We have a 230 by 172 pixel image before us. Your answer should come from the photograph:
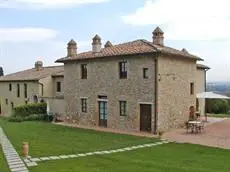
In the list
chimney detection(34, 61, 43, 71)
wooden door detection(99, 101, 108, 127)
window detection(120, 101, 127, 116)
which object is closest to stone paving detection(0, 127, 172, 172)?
window detection(120, 101, 127, 116)

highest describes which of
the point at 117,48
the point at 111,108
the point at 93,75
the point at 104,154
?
the point at 117,48

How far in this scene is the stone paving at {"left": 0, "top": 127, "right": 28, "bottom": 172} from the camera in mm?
12594

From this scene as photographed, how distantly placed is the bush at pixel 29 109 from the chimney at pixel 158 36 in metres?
15.3

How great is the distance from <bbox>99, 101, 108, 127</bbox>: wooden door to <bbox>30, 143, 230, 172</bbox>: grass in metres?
9.72

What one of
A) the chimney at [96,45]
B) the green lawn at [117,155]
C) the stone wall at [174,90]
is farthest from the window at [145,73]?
the chimney at [96,45]

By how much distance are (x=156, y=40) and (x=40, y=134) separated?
11267mm

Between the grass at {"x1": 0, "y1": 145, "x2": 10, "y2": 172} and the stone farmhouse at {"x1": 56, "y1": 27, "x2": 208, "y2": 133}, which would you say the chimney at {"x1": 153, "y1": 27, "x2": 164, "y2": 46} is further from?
the grass at {"x1": 0, "y1": 145, "x2": 10, "y2": 172}

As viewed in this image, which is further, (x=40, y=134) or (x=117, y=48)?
(x=117, y=48)

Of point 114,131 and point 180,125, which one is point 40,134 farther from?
point 180,125

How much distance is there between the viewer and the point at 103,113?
2683cm

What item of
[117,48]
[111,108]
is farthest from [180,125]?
Answer: [117,48]

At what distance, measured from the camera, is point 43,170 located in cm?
1216

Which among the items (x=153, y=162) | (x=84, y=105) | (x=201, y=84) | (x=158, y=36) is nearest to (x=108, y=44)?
(x=84, y=105)

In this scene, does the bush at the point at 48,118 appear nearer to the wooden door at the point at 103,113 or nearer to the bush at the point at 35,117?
the bush at the point at 35,117
